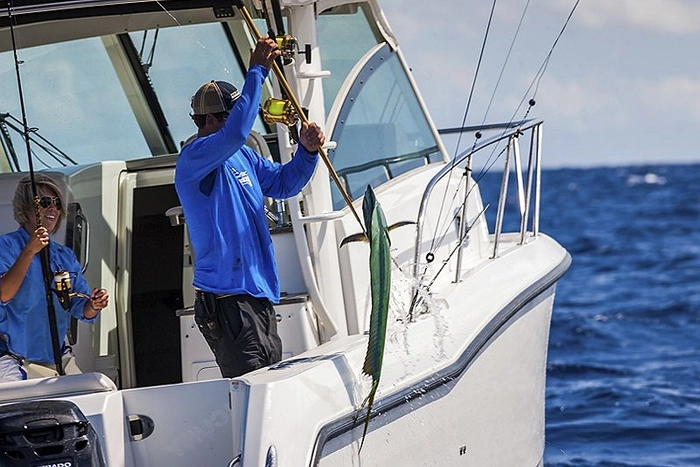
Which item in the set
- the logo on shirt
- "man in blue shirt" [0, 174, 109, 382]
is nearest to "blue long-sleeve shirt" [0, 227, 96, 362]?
"man in blue shirt" [0, 174, 109, 382]

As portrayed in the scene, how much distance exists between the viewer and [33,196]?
173 inches

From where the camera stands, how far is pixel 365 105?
531 cm

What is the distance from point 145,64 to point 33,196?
194cm

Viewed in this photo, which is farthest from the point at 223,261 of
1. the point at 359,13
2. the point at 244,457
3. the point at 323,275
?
the point at 359,13

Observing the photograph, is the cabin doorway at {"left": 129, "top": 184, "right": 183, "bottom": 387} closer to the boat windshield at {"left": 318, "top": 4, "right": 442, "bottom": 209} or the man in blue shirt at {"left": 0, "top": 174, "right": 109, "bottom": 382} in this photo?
the man in blue shirt at {"left": 0, "top": 174, "right": 109, "bottom": 382}

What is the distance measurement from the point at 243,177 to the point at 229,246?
26 cm

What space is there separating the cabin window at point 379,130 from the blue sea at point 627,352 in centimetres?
283

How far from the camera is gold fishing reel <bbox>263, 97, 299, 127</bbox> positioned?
4.37 meters

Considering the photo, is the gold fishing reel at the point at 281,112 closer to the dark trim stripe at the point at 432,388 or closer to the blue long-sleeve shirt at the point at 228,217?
the blue long-sleeve shirt at the point at 228,217

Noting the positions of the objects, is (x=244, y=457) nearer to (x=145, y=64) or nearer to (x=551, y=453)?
(x=145, y=64)

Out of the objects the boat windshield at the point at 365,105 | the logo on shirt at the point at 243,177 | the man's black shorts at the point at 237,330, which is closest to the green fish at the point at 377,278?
the man's black shorts at the point at 237,330

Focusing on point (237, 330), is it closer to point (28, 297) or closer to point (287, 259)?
point (287, 259)

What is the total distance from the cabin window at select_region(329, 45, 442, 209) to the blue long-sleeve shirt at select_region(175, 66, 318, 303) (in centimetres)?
51

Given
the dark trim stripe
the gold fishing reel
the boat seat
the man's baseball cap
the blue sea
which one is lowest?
the blue sea
